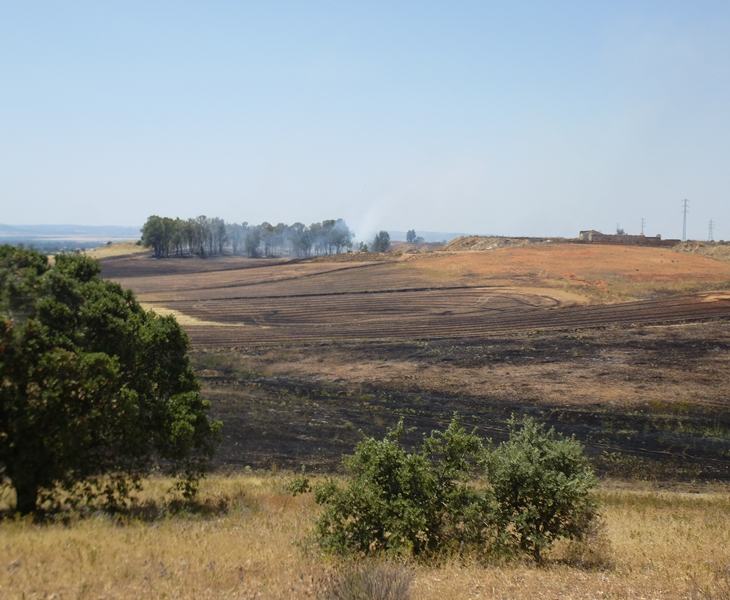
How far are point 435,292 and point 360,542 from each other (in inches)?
1690

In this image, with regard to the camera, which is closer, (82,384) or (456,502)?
(456,502)

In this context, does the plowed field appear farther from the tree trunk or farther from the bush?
the bush

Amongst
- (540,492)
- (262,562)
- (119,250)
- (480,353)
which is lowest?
(480,353)

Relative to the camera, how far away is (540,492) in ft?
31.7

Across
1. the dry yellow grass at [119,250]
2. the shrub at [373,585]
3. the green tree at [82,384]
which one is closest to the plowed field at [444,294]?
the green tree at [82,384]

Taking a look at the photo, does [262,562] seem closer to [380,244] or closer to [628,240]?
[628,240]

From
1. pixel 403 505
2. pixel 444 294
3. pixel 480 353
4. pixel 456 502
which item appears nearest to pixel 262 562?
pixel 403 505

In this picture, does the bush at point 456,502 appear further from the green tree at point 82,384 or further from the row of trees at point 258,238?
the row of trees at point 258,238

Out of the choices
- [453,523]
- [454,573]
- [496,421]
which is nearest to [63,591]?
[454,573]

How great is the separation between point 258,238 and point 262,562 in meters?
112

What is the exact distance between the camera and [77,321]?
43.2ft

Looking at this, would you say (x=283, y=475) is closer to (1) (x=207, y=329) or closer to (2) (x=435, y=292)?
(1) (x=207, y=329)

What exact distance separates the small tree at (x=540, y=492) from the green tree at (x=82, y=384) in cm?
653

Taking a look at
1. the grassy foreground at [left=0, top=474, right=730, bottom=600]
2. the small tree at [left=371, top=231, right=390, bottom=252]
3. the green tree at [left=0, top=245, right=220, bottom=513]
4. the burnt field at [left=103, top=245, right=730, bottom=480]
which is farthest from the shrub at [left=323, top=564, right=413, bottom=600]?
the small tree at [left=371, top=231, right=390, bottom=252]
